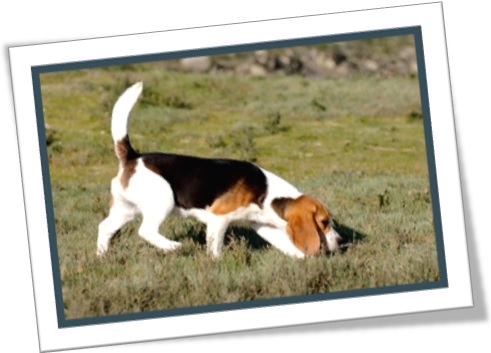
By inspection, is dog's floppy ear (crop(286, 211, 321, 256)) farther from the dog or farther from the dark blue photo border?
the dark blue photo border

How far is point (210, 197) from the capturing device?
8.02m

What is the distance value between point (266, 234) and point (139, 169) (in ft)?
4.24

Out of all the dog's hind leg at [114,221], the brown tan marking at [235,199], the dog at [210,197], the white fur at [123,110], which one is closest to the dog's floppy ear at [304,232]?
the dog at [210,197]

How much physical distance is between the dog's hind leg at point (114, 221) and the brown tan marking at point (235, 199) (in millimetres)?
788

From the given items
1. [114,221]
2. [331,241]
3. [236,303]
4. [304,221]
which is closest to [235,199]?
[304,221]

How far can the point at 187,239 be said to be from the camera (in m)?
8.62

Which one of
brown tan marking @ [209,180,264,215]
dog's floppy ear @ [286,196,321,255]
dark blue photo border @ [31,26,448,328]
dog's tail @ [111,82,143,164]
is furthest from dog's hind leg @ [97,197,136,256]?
dog's floppy ear @ [286,196,321,255]

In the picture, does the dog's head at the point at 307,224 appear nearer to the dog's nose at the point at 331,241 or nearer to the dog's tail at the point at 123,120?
the dog's nose at the point at 331,241

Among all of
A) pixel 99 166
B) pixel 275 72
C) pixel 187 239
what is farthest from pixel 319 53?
pixel 187 239

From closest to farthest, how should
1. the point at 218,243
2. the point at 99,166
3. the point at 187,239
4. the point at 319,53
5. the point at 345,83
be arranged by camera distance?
1. the point at 218,243
2. the point at 187,239
3. the point at 99,166
4. the point at 345,83
5. the point at 319,53

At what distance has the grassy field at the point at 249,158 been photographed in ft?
25.1

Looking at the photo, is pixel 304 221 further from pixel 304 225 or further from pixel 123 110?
pixel 123 110

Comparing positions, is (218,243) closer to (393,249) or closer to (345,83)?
(393,249)

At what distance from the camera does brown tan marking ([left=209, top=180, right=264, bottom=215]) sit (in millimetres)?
7988
